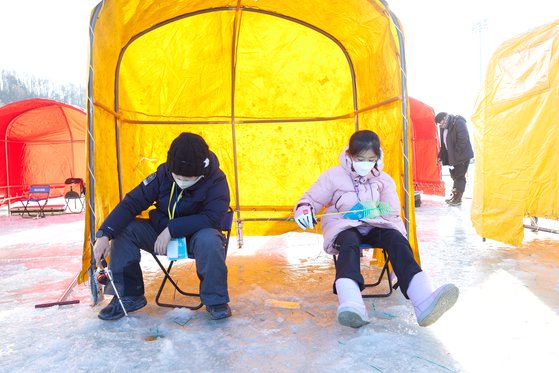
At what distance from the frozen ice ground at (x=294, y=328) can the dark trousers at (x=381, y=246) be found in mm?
328

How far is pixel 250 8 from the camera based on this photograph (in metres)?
4.64

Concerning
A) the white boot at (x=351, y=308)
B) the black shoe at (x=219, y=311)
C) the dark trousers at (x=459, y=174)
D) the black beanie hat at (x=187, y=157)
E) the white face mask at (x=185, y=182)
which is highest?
the black beanie hat at (x=187, y=157)

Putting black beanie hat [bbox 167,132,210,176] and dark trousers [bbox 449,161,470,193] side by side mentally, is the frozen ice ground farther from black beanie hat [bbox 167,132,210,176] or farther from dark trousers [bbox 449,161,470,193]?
dark trousers [bbox 449,161,470,193]

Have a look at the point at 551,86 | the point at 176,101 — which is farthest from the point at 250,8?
the point at 551,86

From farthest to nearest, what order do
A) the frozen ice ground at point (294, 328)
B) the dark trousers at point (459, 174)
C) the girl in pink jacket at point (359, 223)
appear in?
the dark trousers at point (459, 174), the girl in pink jacket at point (359, 223), the frozen ice ground at point (294, 328)

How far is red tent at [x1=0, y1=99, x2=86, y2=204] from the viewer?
11289 millimetres

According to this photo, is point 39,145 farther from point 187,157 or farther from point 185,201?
point 187,157

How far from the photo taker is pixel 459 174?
31.8 ft

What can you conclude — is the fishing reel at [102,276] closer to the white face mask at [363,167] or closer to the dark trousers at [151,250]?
the dark trousers at [151,250]

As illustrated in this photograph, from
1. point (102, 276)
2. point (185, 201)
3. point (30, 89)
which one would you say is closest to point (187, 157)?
point (185, 201)

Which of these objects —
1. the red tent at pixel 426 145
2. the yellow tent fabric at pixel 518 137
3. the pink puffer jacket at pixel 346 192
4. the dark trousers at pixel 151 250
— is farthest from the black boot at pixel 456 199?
the dark trousers at pixel 151 250

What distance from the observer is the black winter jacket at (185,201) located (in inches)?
122

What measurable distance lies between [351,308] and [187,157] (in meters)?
1.47

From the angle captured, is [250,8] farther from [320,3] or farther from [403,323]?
[403,323]
